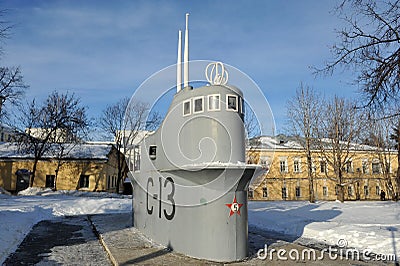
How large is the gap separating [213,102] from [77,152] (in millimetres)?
33036

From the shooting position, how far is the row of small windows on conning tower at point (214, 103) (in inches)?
331

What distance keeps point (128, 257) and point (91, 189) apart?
96.2 ft

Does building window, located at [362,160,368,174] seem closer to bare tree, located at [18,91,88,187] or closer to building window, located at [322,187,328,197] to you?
building window, located at [322,187,328,197]

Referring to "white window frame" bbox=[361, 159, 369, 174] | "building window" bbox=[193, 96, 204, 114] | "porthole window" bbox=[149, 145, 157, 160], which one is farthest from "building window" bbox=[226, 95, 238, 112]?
"white window frame" bbox=[361, 159, 369, 174]

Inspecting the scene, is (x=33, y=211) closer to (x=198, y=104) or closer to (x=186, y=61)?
→ (x=186, y=61)

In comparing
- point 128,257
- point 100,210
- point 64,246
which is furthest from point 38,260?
point 100,210

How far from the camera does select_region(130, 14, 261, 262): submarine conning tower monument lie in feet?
26.3

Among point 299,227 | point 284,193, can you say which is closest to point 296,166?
point 284,193

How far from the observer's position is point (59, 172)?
35.8 meters

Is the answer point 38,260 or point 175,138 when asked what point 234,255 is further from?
point 38,260

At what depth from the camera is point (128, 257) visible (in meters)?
8.36

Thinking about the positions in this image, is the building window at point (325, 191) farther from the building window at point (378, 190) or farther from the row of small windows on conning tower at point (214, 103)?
the row of small windows on conning tower at point (214, 103)

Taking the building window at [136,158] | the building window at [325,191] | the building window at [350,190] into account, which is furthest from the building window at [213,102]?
the building window at [350,190]

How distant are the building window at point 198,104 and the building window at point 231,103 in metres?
0.68
